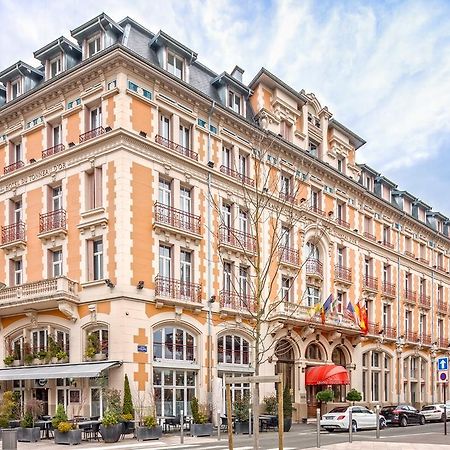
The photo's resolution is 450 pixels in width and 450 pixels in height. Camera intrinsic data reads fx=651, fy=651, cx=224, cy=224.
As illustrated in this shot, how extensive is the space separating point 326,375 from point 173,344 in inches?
407

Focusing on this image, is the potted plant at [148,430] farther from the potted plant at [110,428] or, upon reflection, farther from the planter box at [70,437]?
the planter box at [70,437]

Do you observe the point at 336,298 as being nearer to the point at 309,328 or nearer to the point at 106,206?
the point at 309,328

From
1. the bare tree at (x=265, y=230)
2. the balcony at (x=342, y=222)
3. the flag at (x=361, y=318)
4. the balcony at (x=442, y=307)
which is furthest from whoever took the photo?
the balcony at (x=442, y=307)

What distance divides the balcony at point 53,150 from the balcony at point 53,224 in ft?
8.61

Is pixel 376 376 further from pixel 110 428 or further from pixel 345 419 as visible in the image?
pixel 110 428

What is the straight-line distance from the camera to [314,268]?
37.2 meters

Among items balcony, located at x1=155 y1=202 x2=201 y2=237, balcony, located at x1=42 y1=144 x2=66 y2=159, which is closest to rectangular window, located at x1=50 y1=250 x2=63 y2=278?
balcony, located at x1=42 y1=144 x2=66 y2=159

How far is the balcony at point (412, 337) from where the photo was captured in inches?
1844

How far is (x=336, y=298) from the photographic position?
38.8 metres

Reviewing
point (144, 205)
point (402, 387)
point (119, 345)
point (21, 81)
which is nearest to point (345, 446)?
point (119, 345)

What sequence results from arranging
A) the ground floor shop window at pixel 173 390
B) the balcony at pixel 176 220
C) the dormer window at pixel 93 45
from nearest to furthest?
the ground floor shop window at pixel 173 390
the balcony at pixel 176 220
the dormer window at pixel 93 45

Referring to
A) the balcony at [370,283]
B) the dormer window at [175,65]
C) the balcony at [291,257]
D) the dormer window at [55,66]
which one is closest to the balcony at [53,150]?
the dormer window at [55,66]

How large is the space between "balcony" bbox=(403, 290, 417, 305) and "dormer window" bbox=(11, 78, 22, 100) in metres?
30.6

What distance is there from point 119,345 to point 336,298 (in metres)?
17.6
